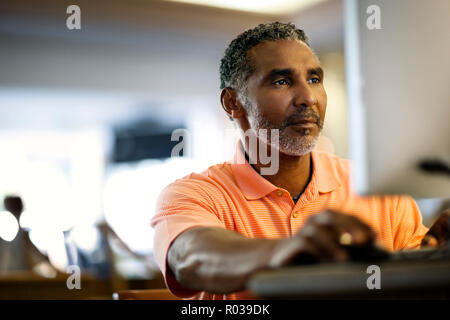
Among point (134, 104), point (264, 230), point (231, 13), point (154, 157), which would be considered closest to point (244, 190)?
point (264, 230)

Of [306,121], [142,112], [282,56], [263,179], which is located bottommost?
[263,179]

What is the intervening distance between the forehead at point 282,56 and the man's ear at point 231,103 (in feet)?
0.47

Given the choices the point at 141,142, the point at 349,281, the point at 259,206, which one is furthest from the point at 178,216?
the point at 141,142

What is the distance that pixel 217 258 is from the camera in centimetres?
72

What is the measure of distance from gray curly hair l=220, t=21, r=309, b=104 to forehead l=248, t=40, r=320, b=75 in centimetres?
2

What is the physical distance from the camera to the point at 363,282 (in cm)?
57

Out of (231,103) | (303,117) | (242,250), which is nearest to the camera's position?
(242,250)

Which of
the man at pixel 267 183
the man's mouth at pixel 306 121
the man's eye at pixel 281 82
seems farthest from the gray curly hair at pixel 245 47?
the man's mouth at pixel 306 121

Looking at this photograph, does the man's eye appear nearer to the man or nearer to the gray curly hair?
the man

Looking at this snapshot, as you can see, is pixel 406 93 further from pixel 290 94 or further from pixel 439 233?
pixel 290 94

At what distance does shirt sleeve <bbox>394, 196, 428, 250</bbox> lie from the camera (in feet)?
3.84

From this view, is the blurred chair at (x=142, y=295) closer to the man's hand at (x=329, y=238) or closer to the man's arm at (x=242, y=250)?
the man's arm at (x=242, y=250)

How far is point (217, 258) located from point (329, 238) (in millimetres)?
170

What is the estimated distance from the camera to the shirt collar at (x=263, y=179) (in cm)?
114
